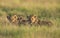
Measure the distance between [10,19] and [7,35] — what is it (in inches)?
25.8

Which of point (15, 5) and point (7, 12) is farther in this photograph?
point (15, 5)

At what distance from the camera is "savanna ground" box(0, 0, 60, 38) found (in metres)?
4.00

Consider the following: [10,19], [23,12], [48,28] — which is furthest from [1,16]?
[48,28]

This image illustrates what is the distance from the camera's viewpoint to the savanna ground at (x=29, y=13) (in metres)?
4.00

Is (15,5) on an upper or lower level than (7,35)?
upper

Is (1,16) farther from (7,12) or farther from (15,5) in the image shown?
(15,5)

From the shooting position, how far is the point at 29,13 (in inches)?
191

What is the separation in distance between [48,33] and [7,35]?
2.23ft

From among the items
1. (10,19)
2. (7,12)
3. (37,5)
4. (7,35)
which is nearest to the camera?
(7,35)

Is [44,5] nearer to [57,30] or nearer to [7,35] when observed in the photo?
[57,30]

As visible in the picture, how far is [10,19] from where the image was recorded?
4516 millimetres

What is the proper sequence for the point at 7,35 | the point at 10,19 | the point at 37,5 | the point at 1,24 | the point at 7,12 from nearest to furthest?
the point at 7,35, the point at 1,24, the point at 10,19, the point at 7,12, the point at 37,5

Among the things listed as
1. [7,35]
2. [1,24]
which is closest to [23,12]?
[1,24]

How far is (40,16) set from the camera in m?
4.86
